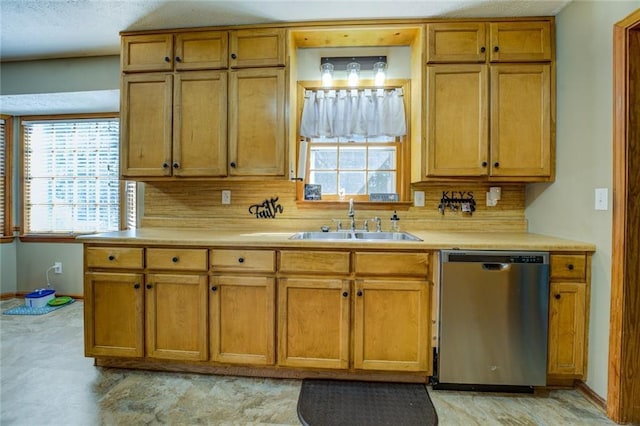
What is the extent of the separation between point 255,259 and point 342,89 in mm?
1609

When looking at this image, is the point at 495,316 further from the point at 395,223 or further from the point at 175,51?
the point at 175,51

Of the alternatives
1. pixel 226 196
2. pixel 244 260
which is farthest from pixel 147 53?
pixel 244 260

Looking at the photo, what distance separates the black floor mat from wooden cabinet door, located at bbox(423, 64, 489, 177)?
145 cm

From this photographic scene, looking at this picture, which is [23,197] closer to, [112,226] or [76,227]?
[76,227]

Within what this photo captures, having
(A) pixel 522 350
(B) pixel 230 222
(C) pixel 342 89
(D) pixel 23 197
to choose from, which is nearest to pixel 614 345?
(A) pixel 522 350

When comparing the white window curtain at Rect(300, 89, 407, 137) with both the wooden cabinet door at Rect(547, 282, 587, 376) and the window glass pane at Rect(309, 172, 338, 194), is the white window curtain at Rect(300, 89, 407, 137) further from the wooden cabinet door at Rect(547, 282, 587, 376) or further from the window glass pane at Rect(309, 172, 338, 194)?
the wooden cabinet door at Rect(547, 282, 587, 376)

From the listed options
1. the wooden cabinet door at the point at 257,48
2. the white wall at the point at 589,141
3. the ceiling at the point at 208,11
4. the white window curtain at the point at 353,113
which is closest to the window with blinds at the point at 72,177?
the ceiling at the point at 208,11

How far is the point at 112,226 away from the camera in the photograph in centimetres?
346

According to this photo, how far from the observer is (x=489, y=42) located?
2180 mm

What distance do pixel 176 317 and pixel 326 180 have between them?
5.10 feet

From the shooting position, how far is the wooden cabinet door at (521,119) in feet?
7.04

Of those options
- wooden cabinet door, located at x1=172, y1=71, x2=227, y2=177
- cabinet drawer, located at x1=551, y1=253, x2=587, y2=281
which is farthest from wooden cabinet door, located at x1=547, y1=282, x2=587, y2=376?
wooden cabinet door, located at x1=172, y1=71, x2=227, y2=177

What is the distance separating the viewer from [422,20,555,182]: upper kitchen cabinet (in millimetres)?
2152

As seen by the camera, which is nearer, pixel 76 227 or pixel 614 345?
pixel 614 345
